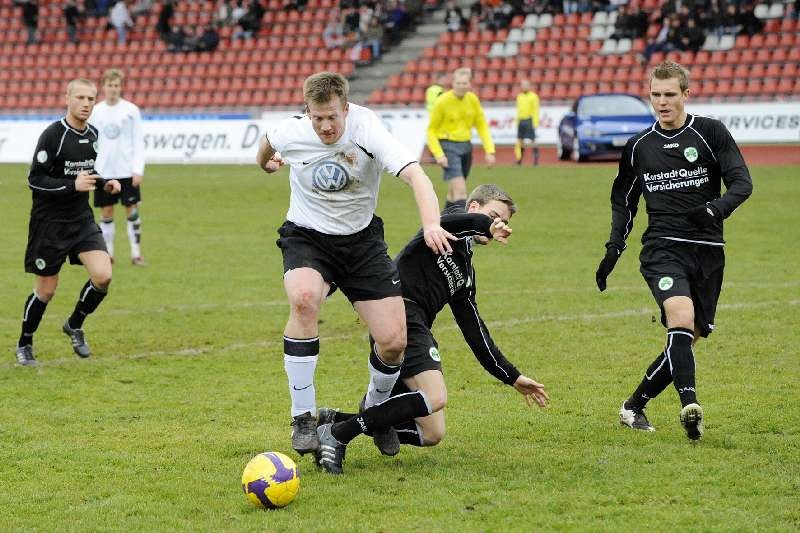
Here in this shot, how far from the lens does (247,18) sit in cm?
3900

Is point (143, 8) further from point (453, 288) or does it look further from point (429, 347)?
A: point (429, 347)

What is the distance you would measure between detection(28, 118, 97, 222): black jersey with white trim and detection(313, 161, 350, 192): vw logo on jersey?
12.3ft

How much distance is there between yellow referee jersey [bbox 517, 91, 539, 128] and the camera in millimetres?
27781

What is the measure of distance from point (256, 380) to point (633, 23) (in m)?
26.1

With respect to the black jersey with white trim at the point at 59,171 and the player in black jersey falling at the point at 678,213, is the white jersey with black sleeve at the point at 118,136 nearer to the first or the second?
the black jersey with white trim at the point at 59,171

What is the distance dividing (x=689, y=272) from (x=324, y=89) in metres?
2.43

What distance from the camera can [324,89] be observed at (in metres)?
5.88

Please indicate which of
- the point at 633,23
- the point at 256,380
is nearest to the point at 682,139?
the point at 256,380

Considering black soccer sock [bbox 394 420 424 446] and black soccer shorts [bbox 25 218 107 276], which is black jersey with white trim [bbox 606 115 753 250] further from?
black soccer shorts [bbox 25 218 107 276]

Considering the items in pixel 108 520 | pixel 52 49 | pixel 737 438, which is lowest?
pixel 52 49

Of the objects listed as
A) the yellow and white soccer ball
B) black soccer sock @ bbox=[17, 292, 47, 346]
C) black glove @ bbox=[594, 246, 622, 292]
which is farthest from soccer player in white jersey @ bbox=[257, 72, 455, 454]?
black soccer sock @ bbox=[17, 292, 47, 346]

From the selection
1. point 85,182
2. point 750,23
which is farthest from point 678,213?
point 750,23

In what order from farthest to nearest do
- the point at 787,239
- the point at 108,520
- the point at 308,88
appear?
the point at 787,239 < the point at 308,88 < the point at 108,520

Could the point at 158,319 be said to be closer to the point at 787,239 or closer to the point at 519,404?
the point at 519,404
